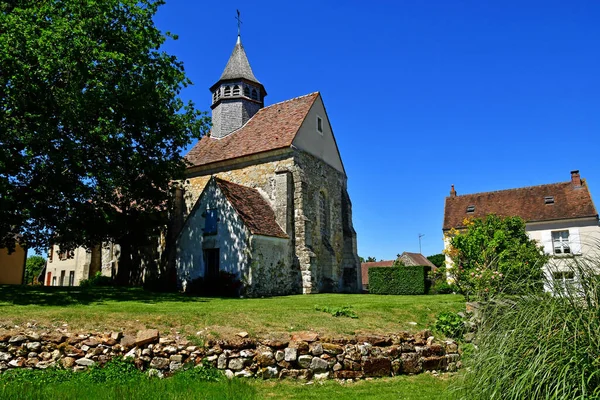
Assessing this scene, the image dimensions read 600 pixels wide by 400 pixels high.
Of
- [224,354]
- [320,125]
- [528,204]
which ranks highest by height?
[320,125]

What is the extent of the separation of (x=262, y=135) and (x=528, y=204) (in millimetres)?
22076

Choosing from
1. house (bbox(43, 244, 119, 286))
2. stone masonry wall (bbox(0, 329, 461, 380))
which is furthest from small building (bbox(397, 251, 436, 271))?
stone masonry wall (bbox(0, 329, 461, 380))

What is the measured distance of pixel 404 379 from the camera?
330 inches

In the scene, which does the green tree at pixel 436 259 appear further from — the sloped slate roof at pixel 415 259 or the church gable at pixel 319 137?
the church gable at pixel 319 137

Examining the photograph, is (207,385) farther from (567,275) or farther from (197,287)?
(197,287)

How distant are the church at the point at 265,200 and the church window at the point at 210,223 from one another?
0.05m

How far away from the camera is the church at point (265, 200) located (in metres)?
19.9

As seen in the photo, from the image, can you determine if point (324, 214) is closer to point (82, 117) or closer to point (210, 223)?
point (210, 223)

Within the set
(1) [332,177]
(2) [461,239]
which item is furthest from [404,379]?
(1) [332,177]

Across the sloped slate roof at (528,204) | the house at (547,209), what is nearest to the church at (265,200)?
the house at (547,209)

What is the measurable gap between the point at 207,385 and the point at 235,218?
503 inches

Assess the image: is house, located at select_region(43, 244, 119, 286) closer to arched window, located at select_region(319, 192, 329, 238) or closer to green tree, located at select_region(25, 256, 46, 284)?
arched window, located at select_region(319, 192, 329, 238)

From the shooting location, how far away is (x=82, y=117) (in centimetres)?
1527

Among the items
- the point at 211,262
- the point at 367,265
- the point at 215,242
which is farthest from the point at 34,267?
the point at 215,242
